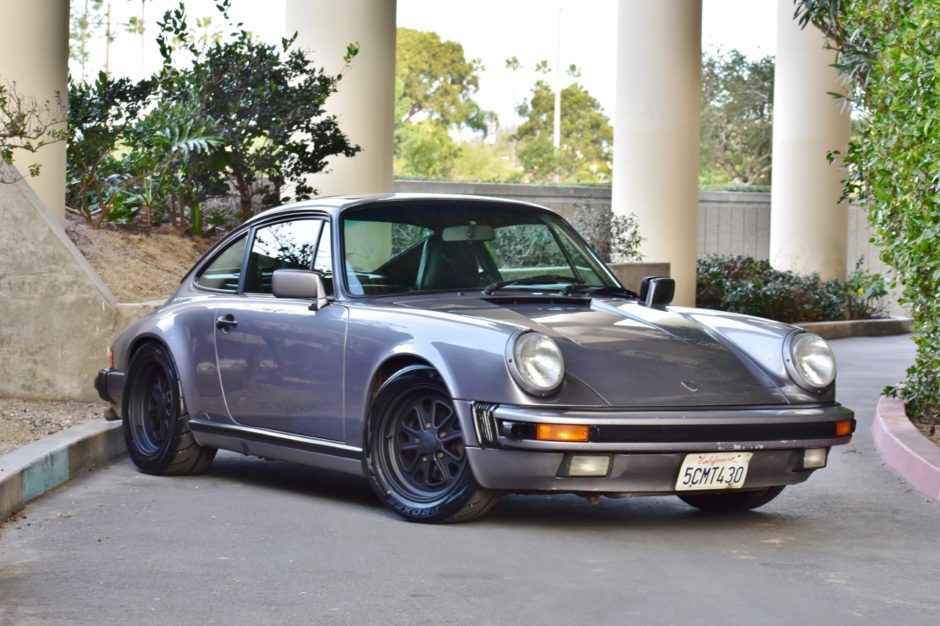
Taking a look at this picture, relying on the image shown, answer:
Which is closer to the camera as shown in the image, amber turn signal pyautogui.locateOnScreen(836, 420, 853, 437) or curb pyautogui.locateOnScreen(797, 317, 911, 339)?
amber turn signal pyautogui.locateOnScreen(836, 420, 853, 437)

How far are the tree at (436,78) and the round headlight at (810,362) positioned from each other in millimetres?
60185

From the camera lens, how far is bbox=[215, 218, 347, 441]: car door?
22.7 ft

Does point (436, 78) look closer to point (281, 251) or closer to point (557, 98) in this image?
point (557, 98)

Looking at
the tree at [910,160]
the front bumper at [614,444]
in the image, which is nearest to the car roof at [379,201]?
the front bumper at [614,444]

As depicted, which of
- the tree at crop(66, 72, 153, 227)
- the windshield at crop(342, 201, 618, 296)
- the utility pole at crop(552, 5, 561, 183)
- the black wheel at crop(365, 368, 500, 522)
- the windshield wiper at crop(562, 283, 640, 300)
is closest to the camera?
the black wheel at crop(365, 368, 500, 522)

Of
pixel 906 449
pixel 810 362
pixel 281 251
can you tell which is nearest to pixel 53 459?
pixel 281 251

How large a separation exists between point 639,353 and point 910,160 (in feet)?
11.9

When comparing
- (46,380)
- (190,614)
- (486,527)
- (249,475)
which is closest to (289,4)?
(46,380)

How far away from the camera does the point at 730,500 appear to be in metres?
6.96

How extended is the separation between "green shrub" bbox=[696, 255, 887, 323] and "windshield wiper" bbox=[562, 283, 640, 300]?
13079mm

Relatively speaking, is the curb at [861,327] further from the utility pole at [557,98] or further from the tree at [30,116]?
the utility pole at [557,98]

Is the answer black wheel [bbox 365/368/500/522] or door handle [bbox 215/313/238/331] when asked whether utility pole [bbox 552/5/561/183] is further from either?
black wheel [bbox 365/368/500/522]

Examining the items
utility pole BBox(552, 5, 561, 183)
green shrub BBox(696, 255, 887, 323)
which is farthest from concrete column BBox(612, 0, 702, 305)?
utility pole BBox(552, 5, 561, 183)

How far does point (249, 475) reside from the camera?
818 cm
